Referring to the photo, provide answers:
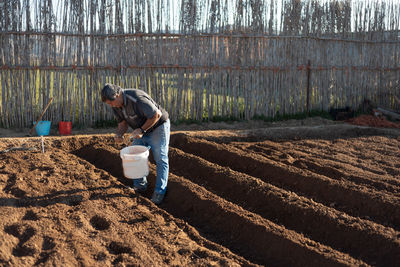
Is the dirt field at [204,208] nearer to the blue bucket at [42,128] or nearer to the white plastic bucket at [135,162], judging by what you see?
the white plastic bucket at [135,162]

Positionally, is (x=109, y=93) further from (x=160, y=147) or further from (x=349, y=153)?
(x=349, y=153)

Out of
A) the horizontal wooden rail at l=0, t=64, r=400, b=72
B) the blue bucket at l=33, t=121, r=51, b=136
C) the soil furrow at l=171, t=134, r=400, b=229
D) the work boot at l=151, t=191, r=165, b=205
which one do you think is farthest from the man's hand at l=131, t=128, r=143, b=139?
the horizontal wooden rail at l=0, t=64, r=400, b=72

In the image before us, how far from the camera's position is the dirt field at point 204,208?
318 centimetres

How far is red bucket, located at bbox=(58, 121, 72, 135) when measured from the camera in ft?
22.7

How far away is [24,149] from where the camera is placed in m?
5.85

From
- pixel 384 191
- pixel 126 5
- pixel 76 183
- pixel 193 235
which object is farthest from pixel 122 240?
pixel 126 5

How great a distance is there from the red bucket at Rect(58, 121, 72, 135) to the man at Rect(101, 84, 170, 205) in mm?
2836

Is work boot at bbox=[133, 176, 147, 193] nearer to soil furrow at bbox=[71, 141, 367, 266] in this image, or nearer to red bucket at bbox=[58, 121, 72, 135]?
soil furrow at bbox=[71, 141, 367, 266]

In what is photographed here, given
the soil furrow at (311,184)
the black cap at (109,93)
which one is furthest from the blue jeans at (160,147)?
the soil furrow at (311,184)

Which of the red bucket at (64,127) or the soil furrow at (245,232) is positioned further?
the red bucket at (64,127)

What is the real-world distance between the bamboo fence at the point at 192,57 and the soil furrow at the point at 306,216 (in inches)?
116

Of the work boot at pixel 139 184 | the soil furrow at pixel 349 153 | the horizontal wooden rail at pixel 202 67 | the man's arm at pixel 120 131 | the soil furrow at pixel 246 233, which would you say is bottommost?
the soil furrow at pixel 246 233

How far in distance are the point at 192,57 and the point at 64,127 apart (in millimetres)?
2615

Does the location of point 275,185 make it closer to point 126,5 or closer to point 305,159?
point 305,159
